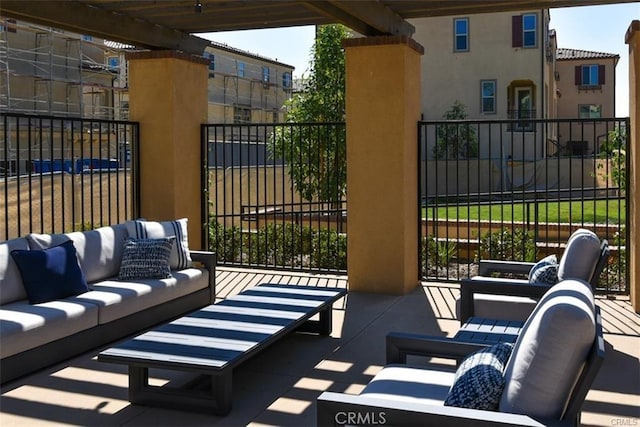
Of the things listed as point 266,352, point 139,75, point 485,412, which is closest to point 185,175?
point 139,75

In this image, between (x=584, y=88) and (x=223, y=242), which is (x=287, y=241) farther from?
(x=584, y=88)

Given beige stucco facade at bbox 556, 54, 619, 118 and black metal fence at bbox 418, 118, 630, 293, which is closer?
black metal fence at bbox 418, 118, 630, 293

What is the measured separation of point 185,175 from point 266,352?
12.8 feet

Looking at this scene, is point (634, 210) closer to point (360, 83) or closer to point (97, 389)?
point (360, 83)

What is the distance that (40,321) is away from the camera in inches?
173

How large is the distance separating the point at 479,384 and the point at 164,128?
629 centimetres

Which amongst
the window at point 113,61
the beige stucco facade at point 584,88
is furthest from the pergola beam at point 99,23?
the beige stucco facade at point 584,88

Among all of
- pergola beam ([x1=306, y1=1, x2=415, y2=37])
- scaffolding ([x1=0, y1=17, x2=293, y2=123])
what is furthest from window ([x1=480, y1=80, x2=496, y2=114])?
pergola beam ([x1=306, y1=1, x2=415, y2=37])

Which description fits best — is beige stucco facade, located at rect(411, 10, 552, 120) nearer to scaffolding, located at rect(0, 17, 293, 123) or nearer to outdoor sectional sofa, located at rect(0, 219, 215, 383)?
scaffolding, located at rect(0, 17, 293, 123)

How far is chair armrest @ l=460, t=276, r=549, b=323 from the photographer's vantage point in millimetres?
4738

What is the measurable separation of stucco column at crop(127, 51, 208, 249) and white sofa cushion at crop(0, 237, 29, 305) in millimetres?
3290

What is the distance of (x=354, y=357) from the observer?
15.8 ft

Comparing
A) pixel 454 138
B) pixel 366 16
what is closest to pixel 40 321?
pixel 366 16

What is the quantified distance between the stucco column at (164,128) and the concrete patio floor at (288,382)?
10.1 ft
